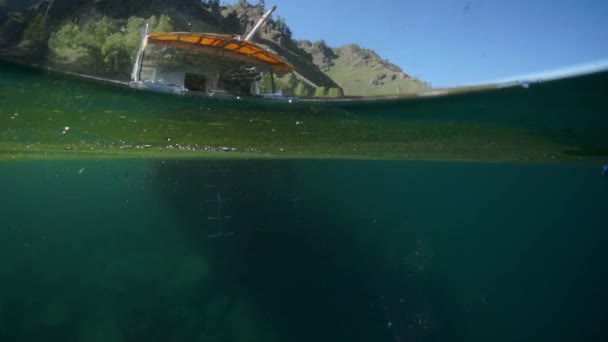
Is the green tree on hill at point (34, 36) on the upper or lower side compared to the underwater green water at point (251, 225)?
upper

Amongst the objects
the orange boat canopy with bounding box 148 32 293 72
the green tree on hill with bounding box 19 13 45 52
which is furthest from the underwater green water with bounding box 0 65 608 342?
the orange boat canopy with bounding box 148 32 293 72

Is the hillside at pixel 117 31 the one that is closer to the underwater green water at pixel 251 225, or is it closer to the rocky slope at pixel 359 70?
the rocky slope at pixel 359 70

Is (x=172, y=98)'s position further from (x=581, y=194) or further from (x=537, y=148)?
(x=581, y=194)

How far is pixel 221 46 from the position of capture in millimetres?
3969

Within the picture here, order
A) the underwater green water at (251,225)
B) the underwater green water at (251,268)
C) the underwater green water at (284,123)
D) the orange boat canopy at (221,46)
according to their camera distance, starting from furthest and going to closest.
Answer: the underwater green water at (251,268)
the underwater green water at (251,225)
the underwater green water at (284,123)
the orange boat canopy at (221,46)

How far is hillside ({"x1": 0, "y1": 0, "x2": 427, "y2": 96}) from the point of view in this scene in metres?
3.59

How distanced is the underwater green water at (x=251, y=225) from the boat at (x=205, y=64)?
61cm

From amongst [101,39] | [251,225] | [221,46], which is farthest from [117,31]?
[251,225]

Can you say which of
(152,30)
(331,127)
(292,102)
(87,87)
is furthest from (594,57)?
(87,87)

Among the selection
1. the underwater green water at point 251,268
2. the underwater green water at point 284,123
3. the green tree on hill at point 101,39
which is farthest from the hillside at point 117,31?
the underwater green water at point 251,268

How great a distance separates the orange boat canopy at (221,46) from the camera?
3820mm

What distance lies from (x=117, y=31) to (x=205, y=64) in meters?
0.96

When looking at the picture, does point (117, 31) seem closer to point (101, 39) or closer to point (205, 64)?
point (101, 39)

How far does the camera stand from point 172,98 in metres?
5.29
